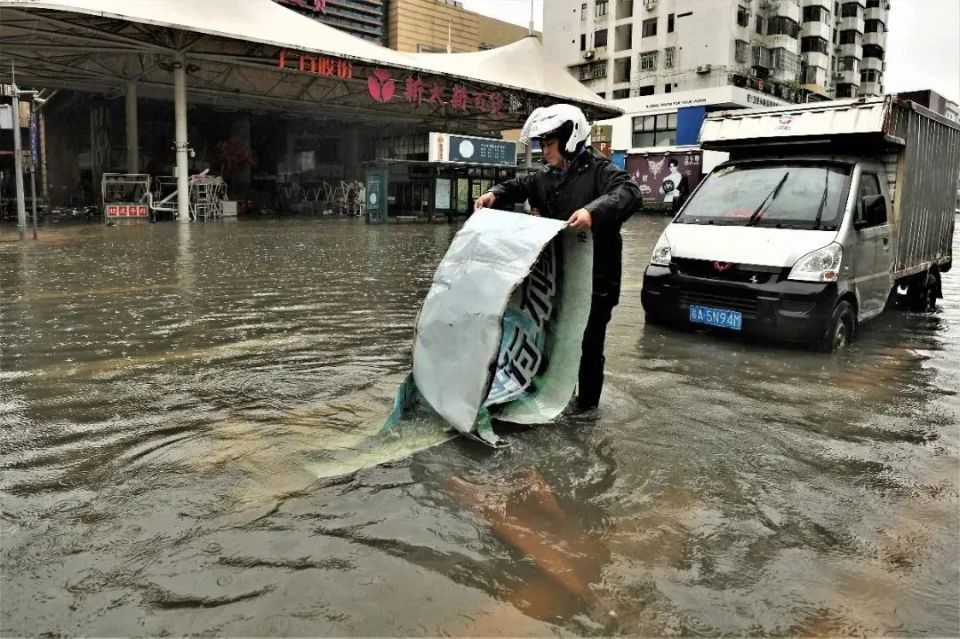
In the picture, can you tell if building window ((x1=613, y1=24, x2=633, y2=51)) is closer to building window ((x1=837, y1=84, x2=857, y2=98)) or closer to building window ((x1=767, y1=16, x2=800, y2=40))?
building window ((x1=767, y1=16, x2=800, y2=40))

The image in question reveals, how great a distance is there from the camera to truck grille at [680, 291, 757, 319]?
604 cm

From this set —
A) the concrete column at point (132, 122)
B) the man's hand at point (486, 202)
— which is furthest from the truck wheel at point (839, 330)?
the concrete column at point (132, 122)

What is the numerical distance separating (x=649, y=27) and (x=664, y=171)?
1653 centimetres

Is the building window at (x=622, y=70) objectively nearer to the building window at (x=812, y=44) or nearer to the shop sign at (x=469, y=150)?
the building window at (x=812, y=44)

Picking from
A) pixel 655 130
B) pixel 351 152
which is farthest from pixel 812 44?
pixel 351 152

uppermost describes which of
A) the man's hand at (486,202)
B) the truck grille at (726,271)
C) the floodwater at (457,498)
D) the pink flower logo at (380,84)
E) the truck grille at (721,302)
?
the pink flower logo at (380,84)

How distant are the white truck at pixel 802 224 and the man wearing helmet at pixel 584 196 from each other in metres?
2.49

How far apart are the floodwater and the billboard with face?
38.9 metres

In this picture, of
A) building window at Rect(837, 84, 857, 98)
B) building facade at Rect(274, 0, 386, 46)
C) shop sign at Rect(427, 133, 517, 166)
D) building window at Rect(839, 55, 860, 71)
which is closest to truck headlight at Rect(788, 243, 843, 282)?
shop sign at Rect(427, 133, 517, 166)

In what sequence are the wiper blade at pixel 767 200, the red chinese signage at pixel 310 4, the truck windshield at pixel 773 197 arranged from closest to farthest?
the truck windshield at pixel 773 197, the wiper blade at pixel 767 200, the red chinese signage at pixel 310 4

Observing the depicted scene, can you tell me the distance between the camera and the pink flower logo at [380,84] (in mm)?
27359

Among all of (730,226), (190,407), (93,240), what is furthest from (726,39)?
(190,407)

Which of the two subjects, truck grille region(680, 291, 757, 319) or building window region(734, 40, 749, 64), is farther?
building window region(734, 40, 749, 64)

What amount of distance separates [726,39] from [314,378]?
51.7 m
